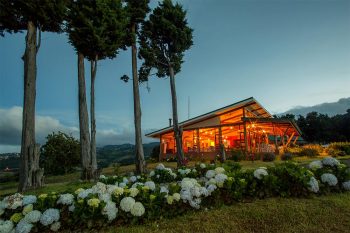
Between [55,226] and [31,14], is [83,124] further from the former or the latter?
[55,226]

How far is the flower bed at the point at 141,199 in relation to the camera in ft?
12.5

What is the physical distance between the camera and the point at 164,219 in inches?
166

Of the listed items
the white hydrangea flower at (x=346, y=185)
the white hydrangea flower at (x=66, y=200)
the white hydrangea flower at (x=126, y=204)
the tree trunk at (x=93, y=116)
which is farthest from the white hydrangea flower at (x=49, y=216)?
the tree trunk at (x=93, y=116)

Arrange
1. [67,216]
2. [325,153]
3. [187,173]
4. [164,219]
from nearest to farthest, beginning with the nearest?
[67,216], [164,219], [187,173], [325,153]

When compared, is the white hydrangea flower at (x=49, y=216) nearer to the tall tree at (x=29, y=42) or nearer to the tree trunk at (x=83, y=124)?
the tall tree at (x=29, y=42)

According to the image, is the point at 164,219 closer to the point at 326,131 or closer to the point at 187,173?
the point at 187,173

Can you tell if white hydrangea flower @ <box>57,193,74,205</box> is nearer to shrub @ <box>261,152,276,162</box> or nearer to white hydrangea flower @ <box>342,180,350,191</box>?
white hydrangea flower @ <box>342,180,350,191</box>

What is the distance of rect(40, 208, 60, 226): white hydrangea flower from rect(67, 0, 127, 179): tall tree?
796 centimetres

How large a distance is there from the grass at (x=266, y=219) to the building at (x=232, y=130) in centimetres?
1611

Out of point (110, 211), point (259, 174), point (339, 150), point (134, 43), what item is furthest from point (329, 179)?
point (339, 150)

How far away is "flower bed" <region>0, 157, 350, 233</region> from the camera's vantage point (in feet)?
12.5

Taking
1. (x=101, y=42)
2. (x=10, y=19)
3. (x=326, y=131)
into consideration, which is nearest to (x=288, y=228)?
(x=101, y=42)

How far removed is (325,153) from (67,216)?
2233 cm

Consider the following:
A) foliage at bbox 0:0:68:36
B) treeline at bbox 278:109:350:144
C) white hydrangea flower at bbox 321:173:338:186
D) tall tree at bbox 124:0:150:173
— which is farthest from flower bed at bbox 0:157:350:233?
treeline at bbox 278:109:350:144
